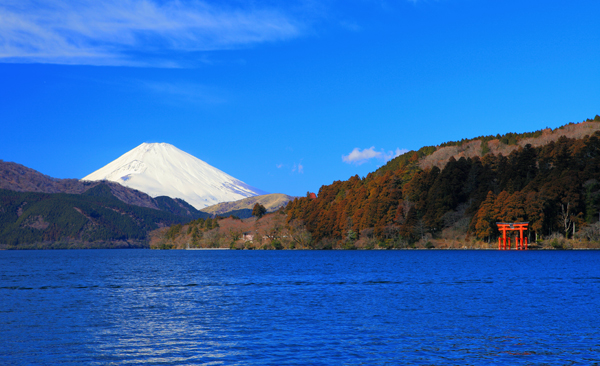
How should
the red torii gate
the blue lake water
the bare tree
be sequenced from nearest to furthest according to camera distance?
the blue lake water
the bare tree
the red torii gate

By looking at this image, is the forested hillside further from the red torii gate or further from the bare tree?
the red torii gate

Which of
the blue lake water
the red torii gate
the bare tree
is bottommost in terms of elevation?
the blue lake water

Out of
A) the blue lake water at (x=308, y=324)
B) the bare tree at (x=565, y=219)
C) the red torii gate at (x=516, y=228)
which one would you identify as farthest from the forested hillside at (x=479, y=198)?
the blue lake water at (x=308, y=324)

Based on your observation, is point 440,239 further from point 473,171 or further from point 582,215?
point 582,215

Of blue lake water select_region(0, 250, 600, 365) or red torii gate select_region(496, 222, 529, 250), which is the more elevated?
red torii gate select_region(496, 222, 529, 250)

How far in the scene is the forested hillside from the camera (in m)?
110

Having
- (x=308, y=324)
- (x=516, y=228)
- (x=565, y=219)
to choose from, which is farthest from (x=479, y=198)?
(x=308, y=324)

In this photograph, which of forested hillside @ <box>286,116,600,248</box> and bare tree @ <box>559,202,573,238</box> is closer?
bare tree @ <box>559,202,573,238</box>

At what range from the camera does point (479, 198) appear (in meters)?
127

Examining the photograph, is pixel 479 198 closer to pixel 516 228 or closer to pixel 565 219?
pixel 516 228

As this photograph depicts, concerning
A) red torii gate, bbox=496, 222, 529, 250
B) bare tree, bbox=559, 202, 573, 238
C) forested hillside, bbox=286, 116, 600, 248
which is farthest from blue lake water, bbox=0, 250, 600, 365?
forested hillside, bbox=286, 116, 600, 248

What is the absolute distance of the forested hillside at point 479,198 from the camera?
10956cm

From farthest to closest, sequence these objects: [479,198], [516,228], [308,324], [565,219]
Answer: [479,198] < [516,228] < [565,219] < [308,324]

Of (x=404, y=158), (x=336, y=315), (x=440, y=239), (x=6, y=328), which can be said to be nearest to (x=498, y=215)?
(x=440, y=239)
